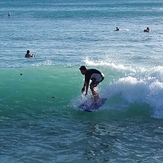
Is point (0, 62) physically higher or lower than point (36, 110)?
higher

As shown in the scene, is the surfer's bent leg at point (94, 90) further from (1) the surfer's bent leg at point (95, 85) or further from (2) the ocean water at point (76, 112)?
(2) the ocean water at point (76, 112)

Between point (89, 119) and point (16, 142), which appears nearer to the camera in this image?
Answer: point (16, 142)

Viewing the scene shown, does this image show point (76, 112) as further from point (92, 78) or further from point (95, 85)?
point (92, 78)

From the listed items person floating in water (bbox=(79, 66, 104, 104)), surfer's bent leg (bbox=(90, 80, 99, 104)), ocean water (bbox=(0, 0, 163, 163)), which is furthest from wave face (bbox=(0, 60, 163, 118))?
person floating in water (bbox=(79, 66, 104, 104))

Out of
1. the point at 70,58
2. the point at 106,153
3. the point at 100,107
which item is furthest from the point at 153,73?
the point at 70,58

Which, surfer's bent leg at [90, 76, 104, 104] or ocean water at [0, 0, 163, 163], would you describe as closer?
ocean water at [0, 0, 163, 163]

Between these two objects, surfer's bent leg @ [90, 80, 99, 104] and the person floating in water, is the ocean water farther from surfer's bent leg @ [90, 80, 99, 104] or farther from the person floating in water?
the person floating in water

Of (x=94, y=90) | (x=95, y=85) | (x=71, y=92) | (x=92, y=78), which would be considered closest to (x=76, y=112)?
(x=94, y=90)

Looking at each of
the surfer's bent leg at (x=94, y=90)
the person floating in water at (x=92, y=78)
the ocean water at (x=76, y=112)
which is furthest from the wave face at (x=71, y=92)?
the person floating in water at (x=92, y=78)

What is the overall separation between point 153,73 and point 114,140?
22.1ft

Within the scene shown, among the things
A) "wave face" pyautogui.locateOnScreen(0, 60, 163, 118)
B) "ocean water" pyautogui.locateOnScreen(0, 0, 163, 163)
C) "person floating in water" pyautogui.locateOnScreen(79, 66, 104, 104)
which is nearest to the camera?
"ocean water" pyautogui.locateOnScreen(0, 0, 163, 163)

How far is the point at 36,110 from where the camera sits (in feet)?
54.7

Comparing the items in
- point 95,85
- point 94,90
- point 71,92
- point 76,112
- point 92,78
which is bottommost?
point 76,112

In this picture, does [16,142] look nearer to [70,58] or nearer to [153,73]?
[153,73]
